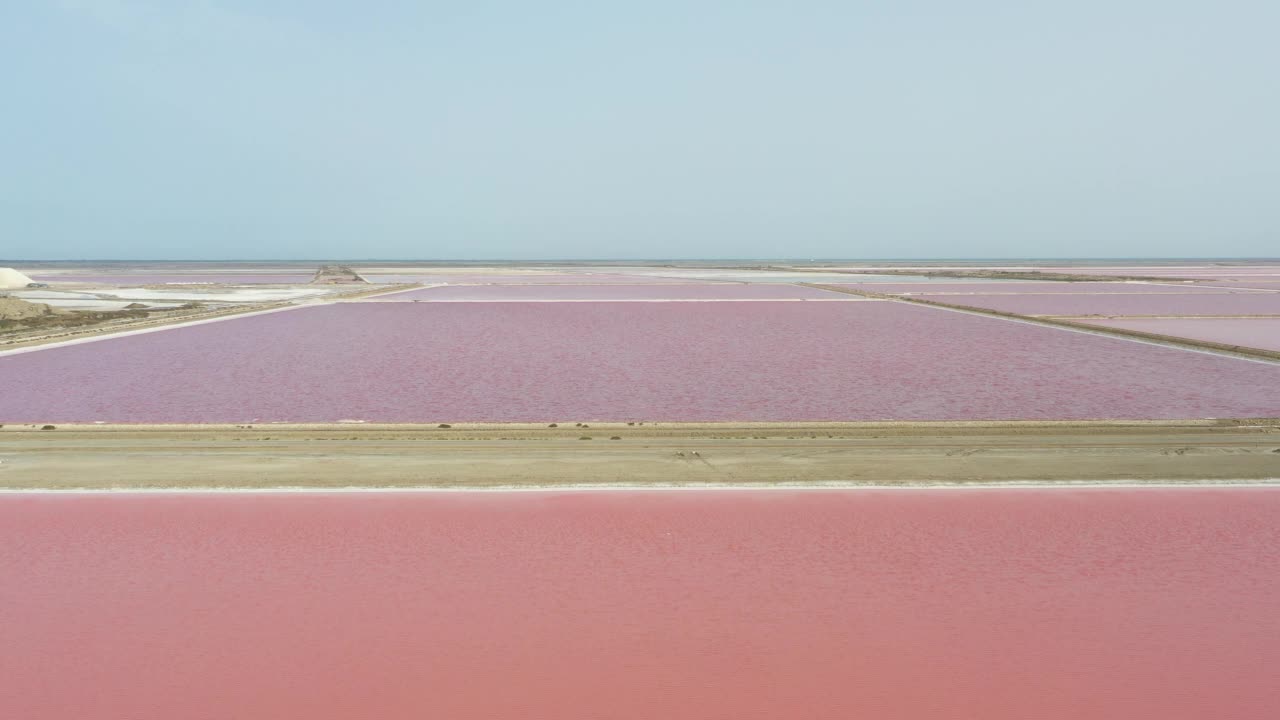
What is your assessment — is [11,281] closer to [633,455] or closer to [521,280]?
[521,280]

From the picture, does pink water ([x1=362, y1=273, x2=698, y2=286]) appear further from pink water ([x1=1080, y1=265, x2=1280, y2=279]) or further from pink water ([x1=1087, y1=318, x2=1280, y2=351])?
pink water ([x1=1080, y1=265, x2=1280, y2=279])

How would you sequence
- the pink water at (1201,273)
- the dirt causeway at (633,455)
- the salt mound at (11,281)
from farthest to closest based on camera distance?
the pink water at (1201,273) → the salt mound at (11,281) → the dirt causeway at (633,455)

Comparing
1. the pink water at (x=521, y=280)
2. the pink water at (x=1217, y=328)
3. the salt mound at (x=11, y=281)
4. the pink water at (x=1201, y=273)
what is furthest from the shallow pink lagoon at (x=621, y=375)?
the pink water at (x=1201, y=273)

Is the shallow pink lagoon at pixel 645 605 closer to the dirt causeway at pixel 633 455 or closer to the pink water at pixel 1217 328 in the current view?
the dirt causeway at pixel 633 455

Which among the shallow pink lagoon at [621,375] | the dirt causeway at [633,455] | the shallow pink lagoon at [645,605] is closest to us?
the shallow pink lagoon at [645,605]

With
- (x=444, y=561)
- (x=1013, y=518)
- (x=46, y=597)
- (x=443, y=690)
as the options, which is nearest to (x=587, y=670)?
(x=443, y=690)

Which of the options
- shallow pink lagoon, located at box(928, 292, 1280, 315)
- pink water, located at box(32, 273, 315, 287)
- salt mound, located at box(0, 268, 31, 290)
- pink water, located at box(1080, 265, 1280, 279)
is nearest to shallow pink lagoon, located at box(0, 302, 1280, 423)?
shallow pink lagoon, located at box(928, 292, 1280, 315)

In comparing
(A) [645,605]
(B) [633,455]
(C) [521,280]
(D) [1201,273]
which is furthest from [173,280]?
(D) [1201,273]
